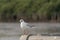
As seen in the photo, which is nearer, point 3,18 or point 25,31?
point 25,31

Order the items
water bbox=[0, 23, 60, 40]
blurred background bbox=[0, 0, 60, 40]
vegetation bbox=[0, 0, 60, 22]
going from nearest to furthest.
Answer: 1. water bbox=[0, 23, 60, 40]
2. blurred background bbox=[0, 0, 60, 40]
3. vegetation bbox=[0, 0, 60, 22]

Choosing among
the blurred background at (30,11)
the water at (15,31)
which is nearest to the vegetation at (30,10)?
the blurred background at (30,11)

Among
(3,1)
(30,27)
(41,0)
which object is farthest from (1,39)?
(3,1)

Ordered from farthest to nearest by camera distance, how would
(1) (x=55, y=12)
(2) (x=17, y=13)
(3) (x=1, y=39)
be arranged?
(2) (x=17, y=13) → (1) (x=55, y=12) → (3) (x=1, y=39)

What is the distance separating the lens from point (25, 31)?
11.0 m

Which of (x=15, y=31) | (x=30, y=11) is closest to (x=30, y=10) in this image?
(x=30, y=11)

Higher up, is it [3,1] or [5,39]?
[3,1]

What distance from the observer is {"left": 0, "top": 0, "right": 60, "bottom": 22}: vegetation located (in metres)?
43.5

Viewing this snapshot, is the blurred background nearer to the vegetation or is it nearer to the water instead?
the vegetation

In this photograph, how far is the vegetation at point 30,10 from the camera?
43.5 meters

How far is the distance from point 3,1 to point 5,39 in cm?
2819

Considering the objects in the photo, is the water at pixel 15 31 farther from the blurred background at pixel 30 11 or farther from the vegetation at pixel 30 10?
the vegetation at pixel 30 10

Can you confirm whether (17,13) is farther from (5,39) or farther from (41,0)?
(5,39)

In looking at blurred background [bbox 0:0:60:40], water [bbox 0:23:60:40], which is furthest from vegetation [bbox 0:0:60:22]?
water [bbox 0:23:60:40]
